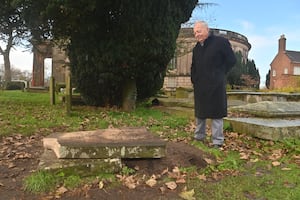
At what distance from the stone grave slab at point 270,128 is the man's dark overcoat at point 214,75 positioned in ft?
3.64

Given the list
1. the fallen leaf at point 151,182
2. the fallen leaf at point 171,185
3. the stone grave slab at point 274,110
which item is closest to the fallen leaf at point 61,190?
the fallen leaf at point 151,182

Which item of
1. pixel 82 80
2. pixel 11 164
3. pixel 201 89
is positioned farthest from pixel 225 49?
pixel 82 80

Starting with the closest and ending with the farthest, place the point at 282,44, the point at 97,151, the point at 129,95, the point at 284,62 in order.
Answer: the point at 97,151 → the point at 129,95 → the point at 282,44 → the point at 284,62

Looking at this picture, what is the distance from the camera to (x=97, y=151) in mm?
3648

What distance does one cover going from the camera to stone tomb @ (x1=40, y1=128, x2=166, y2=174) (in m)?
3.60

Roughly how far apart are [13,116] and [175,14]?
578cm

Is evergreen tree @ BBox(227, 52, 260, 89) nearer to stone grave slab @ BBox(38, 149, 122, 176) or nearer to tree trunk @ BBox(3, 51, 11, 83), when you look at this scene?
tree trunk @ BBox(3, 51, 11, 83)

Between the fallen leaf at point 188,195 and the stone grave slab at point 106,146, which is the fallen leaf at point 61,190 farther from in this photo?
the fallen leaf at point 188,195

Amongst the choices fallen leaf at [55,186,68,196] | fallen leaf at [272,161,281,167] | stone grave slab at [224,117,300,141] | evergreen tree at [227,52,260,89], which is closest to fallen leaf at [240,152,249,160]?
fallen leaf at [272,161,281,167]

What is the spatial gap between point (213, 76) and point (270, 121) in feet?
6.34

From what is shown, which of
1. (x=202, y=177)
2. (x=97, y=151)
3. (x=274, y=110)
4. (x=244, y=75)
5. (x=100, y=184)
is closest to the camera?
(x=100, y=184)

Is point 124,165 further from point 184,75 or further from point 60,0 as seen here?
point 184,75

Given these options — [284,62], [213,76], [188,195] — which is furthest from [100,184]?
[284,62]

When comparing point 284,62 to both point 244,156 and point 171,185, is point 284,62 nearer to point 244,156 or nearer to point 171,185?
point 244,156
